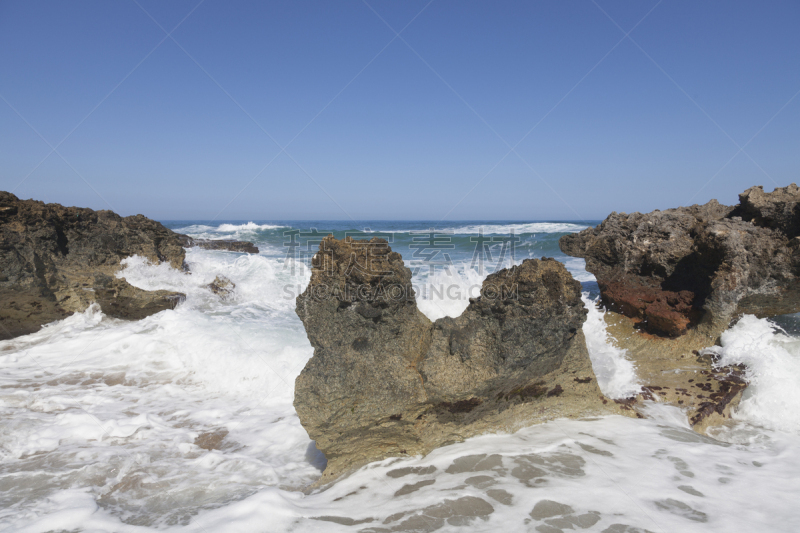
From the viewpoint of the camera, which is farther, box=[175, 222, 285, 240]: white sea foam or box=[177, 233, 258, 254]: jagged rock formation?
box=[175, 222, 285, 240]: white sea foam

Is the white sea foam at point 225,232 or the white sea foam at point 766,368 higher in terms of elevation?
the white sea foam at point 225,232

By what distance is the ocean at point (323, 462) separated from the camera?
2076 mm

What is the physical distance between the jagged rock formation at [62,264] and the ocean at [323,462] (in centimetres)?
124

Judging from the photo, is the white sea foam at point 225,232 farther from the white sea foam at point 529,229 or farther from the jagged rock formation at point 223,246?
the white sea foam at point 529,229

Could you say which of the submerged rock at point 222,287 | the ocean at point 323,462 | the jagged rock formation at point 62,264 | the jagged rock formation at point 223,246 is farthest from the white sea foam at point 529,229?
the ocean at point 323,462

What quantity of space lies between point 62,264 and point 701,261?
8.54 meters

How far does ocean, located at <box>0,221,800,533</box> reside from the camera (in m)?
2.08

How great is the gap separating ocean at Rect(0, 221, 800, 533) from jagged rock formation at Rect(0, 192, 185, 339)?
124 centimetres

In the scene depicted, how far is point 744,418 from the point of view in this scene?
3043 millimetres

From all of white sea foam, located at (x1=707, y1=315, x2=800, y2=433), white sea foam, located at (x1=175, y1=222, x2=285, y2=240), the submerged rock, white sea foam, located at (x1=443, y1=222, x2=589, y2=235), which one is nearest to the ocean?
white sea foam, located at (x1=707, y1=315, x2=800, y2=433)

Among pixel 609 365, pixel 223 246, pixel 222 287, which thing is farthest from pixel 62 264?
pixel 223 246

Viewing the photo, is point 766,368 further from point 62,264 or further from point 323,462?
point 62,264

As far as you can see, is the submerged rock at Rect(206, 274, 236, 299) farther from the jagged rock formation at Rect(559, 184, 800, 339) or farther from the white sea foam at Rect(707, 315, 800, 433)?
the white sea foam at Rect(707, 315, 800, 433)

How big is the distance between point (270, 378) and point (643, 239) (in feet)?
14.5
